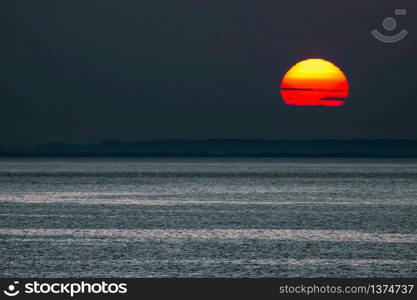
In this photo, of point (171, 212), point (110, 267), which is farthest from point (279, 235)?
point (171, 212)

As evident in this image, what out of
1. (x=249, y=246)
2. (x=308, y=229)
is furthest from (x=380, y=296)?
(x=308, y=229)

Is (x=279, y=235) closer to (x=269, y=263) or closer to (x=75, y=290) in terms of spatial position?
(x=269, y=263)

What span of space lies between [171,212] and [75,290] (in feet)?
68.0

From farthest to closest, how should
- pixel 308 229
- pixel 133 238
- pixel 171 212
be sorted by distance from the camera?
pixel 171 212
pixel 308 229
pixel 133 238

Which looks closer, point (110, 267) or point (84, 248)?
point (110, 267)

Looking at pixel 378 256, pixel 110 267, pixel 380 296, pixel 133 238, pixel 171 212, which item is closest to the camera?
pixel 380 296

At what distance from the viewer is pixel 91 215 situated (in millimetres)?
33438

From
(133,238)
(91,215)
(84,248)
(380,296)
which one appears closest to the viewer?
(380,296)

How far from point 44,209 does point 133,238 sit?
1395 cm

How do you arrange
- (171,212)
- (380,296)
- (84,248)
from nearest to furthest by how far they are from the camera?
(380,296) < (84,248) < (171,212)

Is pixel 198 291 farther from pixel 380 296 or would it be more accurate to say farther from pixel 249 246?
pixel 249 246

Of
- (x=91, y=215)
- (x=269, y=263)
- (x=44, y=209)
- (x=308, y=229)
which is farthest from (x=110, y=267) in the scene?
(x=44, y=209)

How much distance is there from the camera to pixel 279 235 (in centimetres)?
2558

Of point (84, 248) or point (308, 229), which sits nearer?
point (84, 248)
